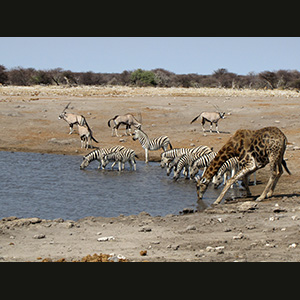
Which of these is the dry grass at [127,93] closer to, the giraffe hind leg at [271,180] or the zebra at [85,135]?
the zebra at [85,135]

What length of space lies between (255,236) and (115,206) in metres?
4.99

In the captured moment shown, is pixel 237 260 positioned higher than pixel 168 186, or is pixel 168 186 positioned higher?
pixel 237 260

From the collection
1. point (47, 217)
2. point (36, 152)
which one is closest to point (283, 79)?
point (36, 152)

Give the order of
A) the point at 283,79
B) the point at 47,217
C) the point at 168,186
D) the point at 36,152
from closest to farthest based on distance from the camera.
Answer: the point at 47,217
the point at 168,186
the point at 36,152
the point at 283,79

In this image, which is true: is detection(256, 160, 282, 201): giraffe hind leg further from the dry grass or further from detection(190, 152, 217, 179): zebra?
the dry grass

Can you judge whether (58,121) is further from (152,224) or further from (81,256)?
(81,256)

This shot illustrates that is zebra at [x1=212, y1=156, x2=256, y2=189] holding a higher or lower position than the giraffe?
lower

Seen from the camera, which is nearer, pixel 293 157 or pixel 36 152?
pixel 293 157

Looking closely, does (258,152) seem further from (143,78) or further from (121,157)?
(143,78)

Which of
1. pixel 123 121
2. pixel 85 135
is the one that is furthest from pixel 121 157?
pixel 123 121

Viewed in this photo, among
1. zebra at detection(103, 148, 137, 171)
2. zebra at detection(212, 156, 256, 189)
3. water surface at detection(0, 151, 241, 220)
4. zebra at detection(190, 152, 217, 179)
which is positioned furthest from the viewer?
zebra at detection(103, 148, 137, 171)

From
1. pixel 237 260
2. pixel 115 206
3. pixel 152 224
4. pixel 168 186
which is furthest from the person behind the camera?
pixel 168 186

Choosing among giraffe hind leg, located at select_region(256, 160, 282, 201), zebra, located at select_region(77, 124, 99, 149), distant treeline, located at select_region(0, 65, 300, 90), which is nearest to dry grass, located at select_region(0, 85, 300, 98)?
distant treeline, located at select_region(0, 65, 300, 90)

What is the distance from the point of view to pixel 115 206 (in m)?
14.1
